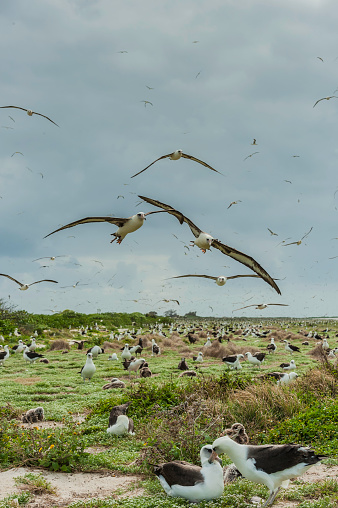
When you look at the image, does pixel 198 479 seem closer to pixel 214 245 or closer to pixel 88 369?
pixel 214 245

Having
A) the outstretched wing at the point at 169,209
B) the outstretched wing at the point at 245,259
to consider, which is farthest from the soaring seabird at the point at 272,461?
the outstretched wing at the point at 169,209

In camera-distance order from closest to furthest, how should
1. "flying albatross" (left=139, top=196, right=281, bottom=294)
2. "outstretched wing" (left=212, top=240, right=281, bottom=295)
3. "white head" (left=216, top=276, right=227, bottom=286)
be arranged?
"flying albatross" (left=139, top=196, right=281, bottom=294)
"outstretched wing" (left=212, top=240, right=281, bottom=295)
"white head" (left=216, top=276, right=227, bottom=286)

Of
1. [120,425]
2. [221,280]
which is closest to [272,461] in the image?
[221,280]

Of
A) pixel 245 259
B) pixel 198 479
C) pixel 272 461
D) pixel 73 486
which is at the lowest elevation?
pixel 73 486

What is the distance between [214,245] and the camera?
7816mm

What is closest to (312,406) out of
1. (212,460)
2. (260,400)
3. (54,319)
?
(260,400)

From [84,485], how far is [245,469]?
9.30ft

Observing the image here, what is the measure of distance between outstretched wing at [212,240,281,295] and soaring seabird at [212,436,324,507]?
2.57m

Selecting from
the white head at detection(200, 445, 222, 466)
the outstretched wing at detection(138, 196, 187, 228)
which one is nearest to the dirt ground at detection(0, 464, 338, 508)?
the white head at detection(200, 445, 222, 466)

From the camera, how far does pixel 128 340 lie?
38.9m

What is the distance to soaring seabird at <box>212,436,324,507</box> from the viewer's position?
5941 mm

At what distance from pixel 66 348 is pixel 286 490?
92.5ft

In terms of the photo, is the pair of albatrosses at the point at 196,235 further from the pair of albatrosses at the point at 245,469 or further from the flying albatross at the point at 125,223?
the pair of albatrosses at the point at 245,469

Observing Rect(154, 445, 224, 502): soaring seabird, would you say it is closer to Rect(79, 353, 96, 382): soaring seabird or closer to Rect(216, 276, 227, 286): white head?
Rect(216, 276, 227, 286): white head
